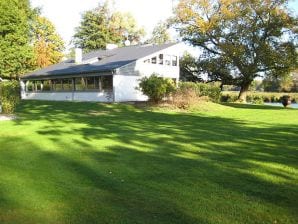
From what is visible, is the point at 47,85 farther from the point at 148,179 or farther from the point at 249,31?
the point at 148,179

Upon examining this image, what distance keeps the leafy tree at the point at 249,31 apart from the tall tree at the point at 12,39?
19078mm

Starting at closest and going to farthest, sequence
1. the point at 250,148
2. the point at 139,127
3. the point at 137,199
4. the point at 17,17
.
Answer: the point at 137,199 → the point at 250,148 → the point at 139,127 → the point at 17,17

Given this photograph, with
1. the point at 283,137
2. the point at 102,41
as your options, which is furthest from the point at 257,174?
the point at 102,41

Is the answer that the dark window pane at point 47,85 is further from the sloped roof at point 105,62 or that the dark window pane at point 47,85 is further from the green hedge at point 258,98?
the green hedge at point 258,98

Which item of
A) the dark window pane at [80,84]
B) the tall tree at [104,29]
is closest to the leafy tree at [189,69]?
the dark window pane at [80,84]

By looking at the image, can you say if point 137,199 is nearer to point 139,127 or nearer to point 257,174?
point 257,174

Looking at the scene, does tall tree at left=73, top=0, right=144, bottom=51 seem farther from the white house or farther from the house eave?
the house eave

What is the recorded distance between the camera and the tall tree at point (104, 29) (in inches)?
2682

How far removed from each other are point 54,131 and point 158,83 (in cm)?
1354

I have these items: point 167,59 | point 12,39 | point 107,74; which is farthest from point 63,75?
point 12,39

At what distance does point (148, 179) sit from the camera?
677cm

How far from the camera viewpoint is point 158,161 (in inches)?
324

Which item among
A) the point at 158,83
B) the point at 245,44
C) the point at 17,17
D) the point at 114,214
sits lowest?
the point at 114,214

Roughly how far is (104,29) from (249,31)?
1359 inches
